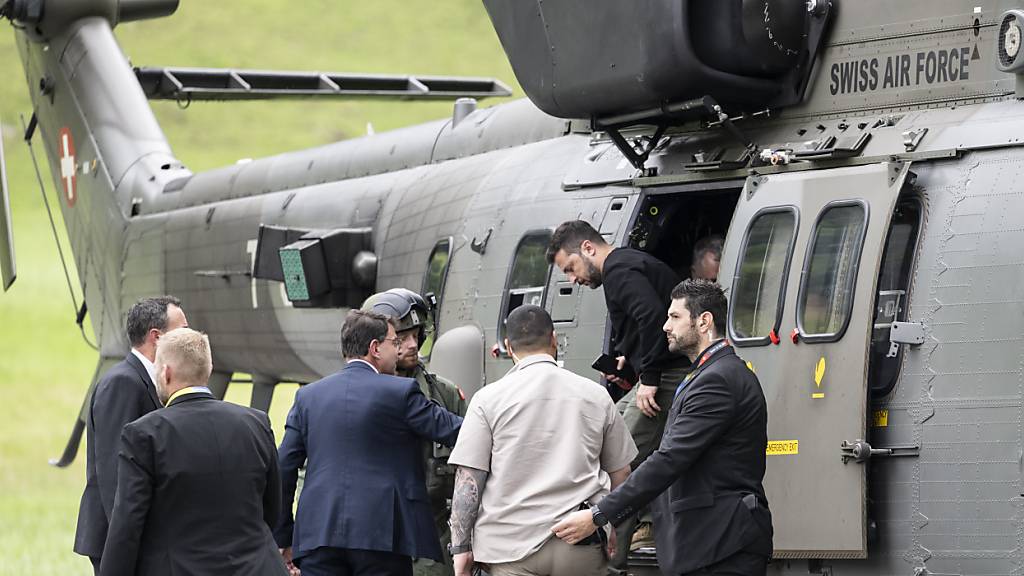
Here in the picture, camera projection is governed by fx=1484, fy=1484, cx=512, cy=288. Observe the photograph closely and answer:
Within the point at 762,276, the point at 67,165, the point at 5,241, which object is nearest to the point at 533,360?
the point at 762,276

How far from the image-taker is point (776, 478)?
19.9 ft

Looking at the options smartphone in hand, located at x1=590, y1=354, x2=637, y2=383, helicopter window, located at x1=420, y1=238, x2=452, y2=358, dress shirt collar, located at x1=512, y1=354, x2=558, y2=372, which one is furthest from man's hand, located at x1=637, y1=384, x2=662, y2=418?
helicopter window, located at x1=420, y1=238, x2=452, y2=358

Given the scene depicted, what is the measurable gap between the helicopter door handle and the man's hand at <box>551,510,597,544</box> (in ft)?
3.66

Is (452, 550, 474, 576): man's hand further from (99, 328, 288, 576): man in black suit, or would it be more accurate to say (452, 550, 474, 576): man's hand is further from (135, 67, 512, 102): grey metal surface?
(135, 67, 512, 102): grey metal surface

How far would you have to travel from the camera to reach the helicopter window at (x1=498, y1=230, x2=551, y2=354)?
7801mm

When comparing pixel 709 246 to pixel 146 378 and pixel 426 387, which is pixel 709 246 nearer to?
pixel 426 387

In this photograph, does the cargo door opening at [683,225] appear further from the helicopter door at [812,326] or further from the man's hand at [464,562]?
the man's hand at [464,562]

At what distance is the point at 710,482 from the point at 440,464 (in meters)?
1.69

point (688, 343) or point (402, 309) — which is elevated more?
point (402, 309)

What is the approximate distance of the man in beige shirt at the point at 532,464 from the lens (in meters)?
5.38

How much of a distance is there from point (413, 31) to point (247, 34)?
9.21 meters

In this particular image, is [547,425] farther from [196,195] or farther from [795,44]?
[196,195]

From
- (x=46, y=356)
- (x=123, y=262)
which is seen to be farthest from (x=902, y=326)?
(x=46, y=356)

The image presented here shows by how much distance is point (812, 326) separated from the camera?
239 inches
